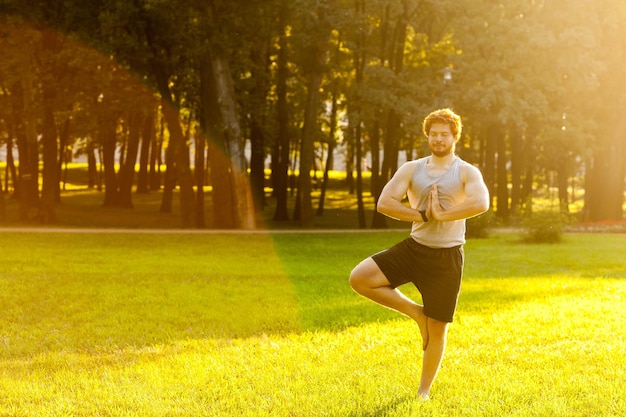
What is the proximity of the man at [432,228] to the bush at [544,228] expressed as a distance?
20283mm

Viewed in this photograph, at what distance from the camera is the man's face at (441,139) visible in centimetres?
679

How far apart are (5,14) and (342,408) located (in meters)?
24.2

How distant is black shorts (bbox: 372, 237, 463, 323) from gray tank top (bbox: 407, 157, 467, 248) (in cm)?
7

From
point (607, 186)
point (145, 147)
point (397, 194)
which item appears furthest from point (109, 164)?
point (397, 194)

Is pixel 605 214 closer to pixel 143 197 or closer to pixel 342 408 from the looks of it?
pixel 143 197

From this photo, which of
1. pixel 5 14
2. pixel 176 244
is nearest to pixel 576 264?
pixel 176 244

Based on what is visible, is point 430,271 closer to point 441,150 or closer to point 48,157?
point 441,150

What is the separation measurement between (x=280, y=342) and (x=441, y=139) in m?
4.06

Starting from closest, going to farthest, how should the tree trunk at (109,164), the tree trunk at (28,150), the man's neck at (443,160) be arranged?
1. the man's neck at (443,160)
2. the tree trunk at (28,150)
3. the tree trunk at (109,164)

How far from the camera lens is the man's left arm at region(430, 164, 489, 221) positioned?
21.6ft

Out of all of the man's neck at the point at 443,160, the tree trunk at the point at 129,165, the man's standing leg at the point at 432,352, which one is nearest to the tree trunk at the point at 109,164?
the tree trunk at the point at 129,165

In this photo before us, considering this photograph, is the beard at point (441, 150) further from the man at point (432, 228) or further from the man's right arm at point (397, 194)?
the man's right arm at point (397, 194)

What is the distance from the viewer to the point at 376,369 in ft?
28.1

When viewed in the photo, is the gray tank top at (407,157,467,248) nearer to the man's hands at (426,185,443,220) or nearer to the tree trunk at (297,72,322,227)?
Result: the man's hands at (426,185,443,220)
